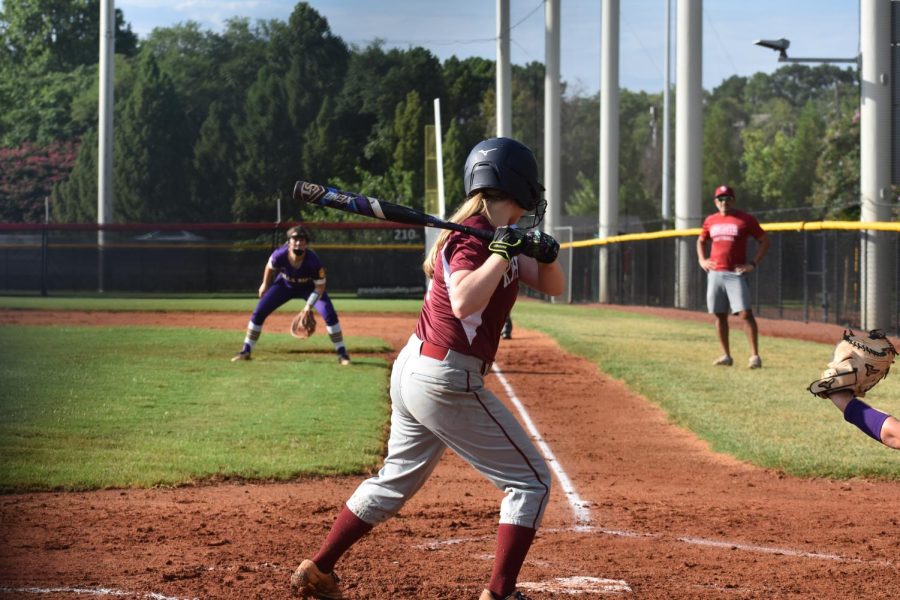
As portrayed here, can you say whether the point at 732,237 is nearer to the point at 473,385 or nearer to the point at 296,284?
the point at 296,284

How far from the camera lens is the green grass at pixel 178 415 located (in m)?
8.27

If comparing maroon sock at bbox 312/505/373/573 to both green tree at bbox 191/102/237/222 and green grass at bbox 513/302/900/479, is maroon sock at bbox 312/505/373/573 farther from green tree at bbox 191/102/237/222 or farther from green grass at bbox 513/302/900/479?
green tree at bbox 191/102/237/222

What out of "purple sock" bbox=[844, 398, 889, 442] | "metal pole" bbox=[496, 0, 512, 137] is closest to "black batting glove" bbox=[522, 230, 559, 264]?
"purple sock" bbox=[844, 398, 889, 442]

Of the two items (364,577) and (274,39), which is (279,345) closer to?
(364,577)

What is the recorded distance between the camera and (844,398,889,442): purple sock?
455cm

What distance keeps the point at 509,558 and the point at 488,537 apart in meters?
1.84

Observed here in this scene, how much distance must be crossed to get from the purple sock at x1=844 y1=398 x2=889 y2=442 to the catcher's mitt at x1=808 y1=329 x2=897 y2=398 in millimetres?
58

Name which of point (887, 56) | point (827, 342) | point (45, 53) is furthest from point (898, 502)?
point (45, 53)

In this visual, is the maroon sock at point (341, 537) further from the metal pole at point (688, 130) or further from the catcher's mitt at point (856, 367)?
the metal pole at point (688, 130)

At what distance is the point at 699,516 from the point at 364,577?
2378 mm

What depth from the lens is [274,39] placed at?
186ft

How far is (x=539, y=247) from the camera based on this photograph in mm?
4309

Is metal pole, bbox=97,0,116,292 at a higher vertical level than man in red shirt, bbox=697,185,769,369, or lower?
higher

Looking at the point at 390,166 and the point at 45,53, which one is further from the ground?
the point at 45,53
